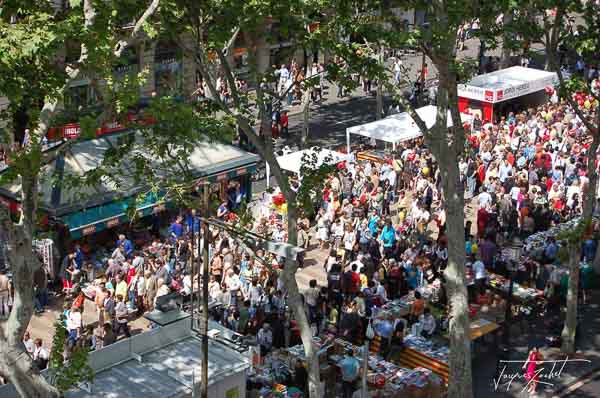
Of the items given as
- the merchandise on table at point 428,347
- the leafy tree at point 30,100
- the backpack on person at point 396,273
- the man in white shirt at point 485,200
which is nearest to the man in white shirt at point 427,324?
the merchandise on table at point 428,347

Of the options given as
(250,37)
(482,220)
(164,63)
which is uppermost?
(250,37)

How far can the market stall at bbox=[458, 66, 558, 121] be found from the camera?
40.6 m

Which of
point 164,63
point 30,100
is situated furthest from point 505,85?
point 30,100

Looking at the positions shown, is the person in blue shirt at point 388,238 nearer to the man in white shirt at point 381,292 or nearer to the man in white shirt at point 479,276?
the man in white shirt at point 479,276

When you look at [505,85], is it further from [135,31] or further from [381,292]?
[135,31]

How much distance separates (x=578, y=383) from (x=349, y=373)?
554 centimetres

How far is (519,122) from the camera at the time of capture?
38469mm

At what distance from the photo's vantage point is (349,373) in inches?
816

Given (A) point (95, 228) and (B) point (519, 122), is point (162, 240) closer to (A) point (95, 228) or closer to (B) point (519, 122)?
(A) point (95, 228)

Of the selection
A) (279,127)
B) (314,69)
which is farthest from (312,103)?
(279,127)

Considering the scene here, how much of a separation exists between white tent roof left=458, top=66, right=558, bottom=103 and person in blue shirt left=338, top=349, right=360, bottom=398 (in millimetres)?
20428

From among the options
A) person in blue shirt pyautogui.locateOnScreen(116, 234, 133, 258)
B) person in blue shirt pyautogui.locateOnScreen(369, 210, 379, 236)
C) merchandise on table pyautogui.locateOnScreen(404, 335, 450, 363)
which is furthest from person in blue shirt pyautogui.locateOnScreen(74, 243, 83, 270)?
merchandise on table pyautogui.locateOnScreen(404, 335, 450, 363)

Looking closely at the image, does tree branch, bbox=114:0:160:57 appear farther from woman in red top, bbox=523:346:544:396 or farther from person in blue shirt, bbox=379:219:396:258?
person in blue shirt, bbox=379:219:396:258

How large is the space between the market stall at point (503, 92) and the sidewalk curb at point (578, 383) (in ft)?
61.1
